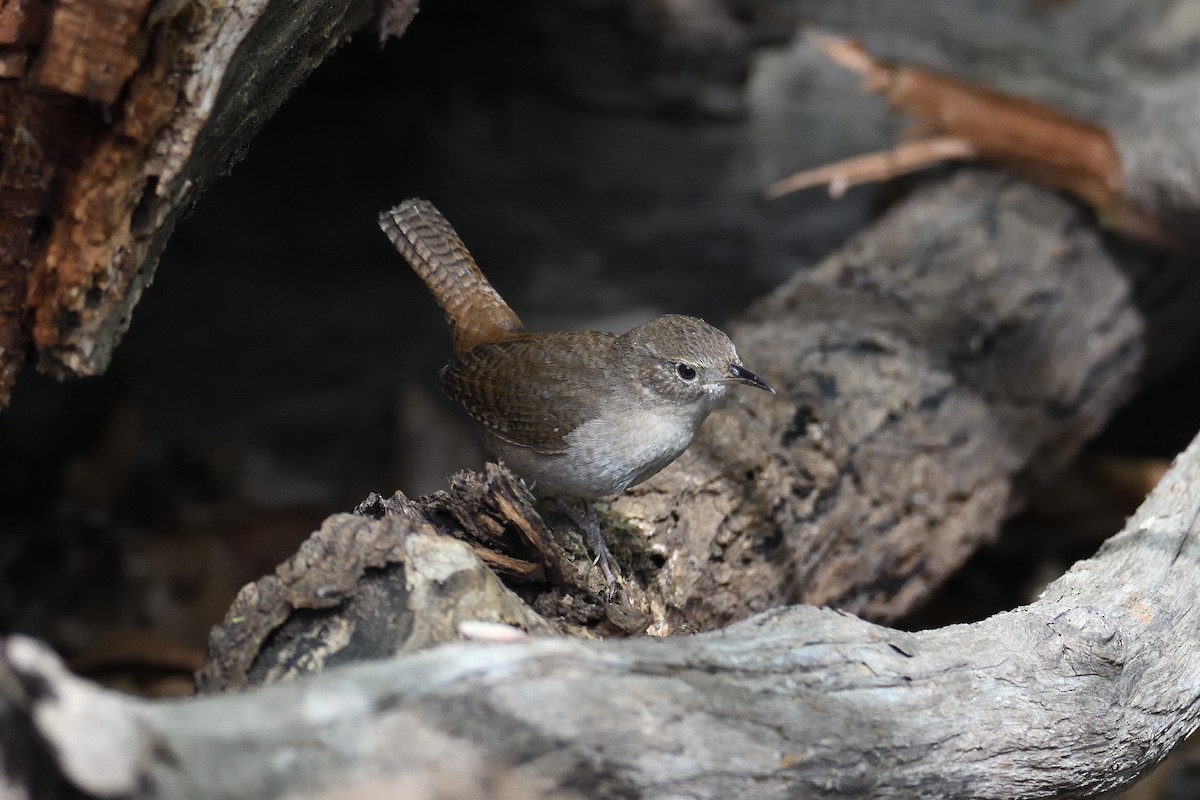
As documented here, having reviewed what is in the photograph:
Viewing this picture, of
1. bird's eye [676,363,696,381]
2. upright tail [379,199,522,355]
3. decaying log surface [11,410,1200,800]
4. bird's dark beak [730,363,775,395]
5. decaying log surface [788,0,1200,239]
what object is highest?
decaying log surface [788,0,1200,239]

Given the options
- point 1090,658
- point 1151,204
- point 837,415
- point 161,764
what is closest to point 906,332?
point 837,415

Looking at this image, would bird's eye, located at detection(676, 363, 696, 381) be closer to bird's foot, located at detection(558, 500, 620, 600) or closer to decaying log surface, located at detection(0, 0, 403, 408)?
bird's foot, located at detection(558, 500, 620, 600)

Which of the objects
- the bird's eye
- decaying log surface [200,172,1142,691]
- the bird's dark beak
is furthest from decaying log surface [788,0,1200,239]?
the bird's eye

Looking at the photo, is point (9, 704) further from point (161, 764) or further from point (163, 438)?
point (163, 438)

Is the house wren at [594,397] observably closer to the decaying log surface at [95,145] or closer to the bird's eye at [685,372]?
the bird's eye at [685,372]

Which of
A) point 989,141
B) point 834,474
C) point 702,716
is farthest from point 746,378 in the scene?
point 989,141
